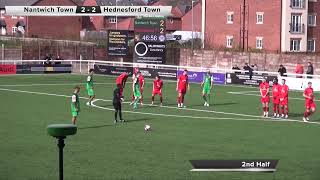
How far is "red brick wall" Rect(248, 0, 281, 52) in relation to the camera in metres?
75.8

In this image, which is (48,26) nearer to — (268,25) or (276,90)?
(268,25)

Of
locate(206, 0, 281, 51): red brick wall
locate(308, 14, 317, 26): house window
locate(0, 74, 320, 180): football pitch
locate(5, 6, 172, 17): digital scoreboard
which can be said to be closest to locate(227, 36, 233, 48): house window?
locate(206, 0, 281, 51): red brick wall

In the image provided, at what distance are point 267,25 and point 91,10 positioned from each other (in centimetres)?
2656

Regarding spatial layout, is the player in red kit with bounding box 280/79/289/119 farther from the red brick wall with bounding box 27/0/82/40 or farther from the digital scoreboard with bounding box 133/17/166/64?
the red brick wall with bounding box 27/0/82/40

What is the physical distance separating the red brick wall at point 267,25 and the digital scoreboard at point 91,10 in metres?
24.5

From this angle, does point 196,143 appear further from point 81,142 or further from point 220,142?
point 81,142

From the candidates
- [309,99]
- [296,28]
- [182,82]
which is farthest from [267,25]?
[309,99]

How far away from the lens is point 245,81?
53.2m

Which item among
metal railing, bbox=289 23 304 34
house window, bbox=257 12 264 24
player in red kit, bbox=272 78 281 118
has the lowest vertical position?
player in red kit, bbox=272 78 281 118

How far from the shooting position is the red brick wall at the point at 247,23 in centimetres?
7600

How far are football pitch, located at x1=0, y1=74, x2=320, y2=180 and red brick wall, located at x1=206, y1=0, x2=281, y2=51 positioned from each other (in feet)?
107

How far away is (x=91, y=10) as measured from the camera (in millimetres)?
55188

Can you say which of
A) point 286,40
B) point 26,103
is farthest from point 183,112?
point 286,40

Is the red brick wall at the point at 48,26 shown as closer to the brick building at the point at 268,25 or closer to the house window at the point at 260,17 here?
the brick building at the point at 268,25
